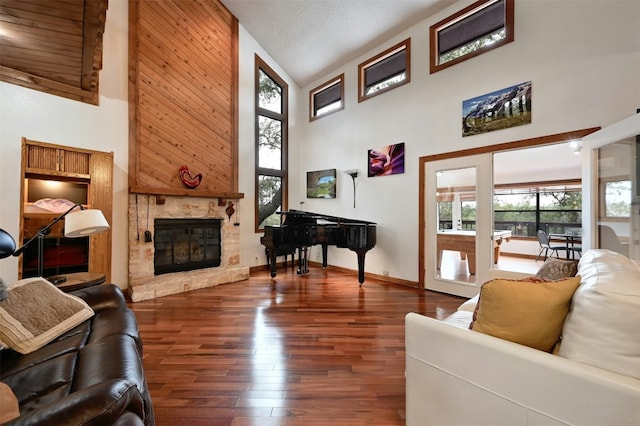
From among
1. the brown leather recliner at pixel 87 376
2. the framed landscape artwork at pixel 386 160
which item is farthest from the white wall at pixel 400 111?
the brown leather recliner at pixel 87 376

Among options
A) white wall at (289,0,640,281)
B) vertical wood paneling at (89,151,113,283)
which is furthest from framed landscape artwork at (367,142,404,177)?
vertical wood paneling at (89,151,113,283)

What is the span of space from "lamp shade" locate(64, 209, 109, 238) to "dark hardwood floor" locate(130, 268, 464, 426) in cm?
115

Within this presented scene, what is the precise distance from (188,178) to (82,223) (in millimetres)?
2606

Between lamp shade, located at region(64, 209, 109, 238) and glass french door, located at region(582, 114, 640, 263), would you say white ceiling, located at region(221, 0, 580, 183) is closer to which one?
glass french door, located at region(582, 114, 640, 263)

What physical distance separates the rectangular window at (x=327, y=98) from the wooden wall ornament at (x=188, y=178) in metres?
2.95

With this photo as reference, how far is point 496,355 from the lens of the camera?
108 centimetres

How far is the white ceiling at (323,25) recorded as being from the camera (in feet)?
13.5

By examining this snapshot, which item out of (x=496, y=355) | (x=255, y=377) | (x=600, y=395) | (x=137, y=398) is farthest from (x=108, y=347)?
(x=600, y=395)

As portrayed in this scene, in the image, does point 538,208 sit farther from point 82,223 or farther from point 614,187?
point 82,223

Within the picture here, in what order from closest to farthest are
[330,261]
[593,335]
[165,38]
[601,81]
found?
[593,335] → [601,81] → [165,38] → [330,261]

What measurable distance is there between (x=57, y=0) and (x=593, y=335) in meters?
3.21

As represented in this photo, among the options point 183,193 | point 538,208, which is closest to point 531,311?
point 183,193

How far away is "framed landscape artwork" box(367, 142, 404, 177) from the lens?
4523 millimetres

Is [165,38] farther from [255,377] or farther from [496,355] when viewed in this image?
[496,355]
